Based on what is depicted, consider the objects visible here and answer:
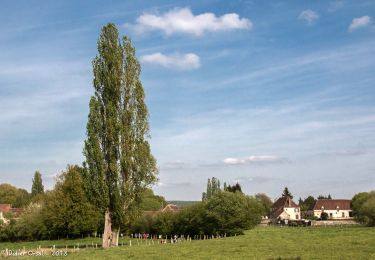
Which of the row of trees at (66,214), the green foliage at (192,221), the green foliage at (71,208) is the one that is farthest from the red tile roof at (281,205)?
the green foliage at (71,208)

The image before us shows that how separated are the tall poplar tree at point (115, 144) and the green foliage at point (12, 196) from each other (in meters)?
104

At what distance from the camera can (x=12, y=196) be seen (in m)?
149

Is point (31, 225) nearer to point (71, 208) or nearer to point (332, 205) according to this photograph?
point (71, 208)

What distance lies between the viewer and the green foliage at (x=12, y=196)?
145 metres

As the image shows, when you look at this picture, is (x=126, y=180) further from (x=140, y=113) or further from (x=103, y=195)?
(x=140, y=113)

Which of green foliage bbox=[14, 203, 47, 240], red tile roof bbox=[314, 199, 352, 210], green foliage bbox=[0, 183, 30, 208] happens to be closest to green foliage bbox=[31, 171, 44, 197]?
green foliage bbox=[0, 183, 30, 208]

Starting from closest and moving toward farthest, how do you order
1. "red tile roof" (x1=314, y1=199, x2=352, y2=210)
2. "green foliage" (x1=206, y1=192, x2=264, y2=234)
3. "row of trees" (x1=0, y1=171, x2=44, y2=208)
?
"green foliage" (x1=206, y1=192, x2=264, y2=234) < "red tile roof" (x1=314, y1=199, x2=352, y2=210) < "row of trees" (x1=0, y1=171, x2=44, y2=208)

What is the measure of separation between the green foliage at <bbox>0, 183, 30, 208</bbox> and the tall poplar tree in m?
104

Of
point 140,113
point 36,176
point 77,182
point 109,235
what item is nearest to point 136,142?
point 140,113

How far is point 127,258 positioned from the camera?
98.7 feet

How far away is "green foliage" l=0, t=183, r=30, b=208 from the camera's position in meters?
145

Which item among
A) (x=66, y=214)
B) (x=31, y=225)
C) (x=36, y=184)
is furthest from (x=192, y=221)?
(x=36, y=184)

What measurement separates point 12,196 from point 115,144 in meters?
115

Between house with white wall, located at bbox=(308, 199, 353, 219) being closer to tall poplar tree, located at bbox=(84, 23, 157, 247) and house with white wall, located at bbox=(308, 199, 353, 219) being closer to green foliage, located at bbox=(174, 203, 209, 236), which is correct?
green foliage, located at bbox=(174, 203, 209, 236)
